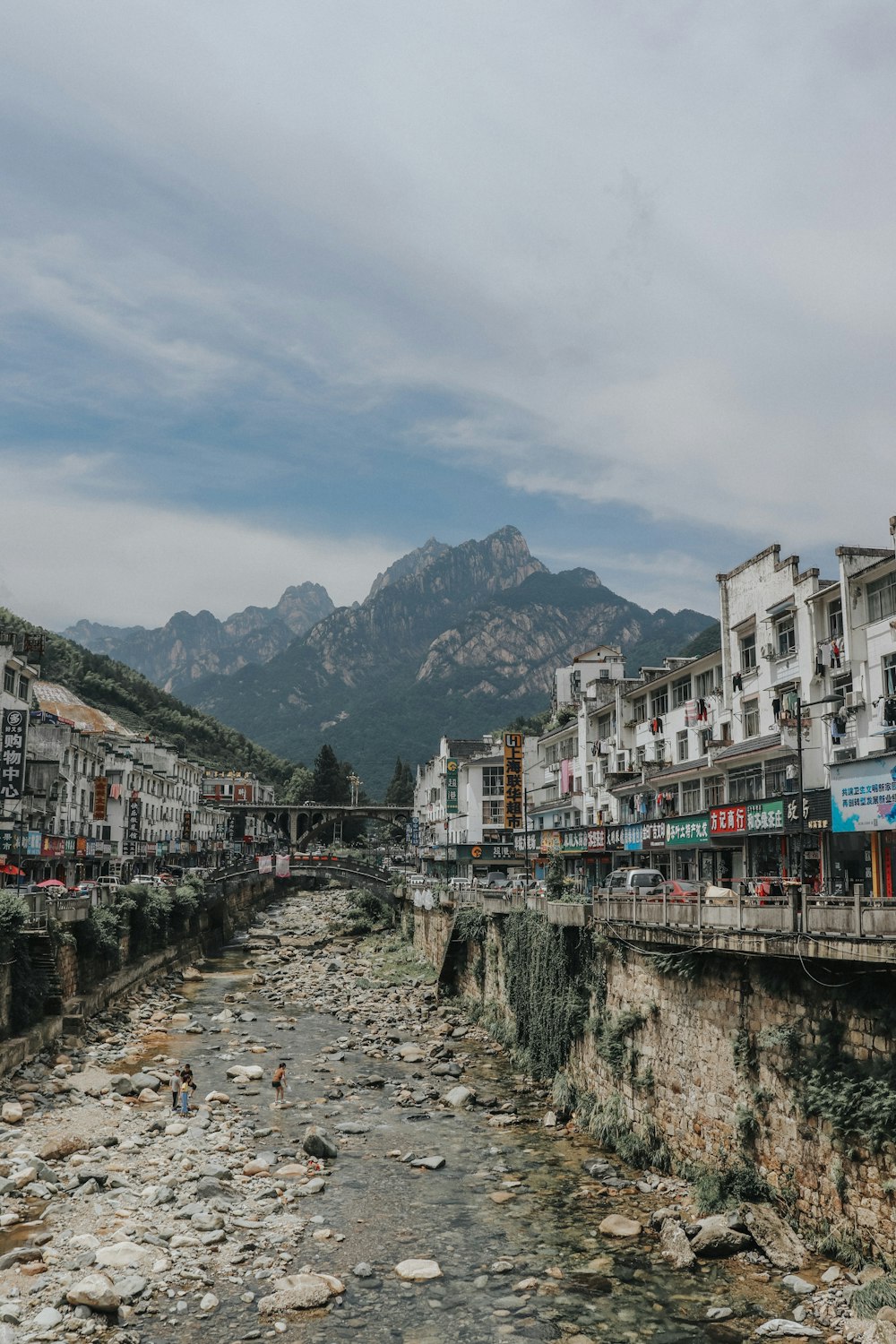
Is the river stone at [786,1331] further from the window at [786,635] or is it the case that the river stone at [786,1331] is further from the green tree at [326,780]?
the green tree at [326,780]

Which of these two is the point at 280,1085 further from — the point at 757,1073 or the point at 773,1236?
the point at 773,1236

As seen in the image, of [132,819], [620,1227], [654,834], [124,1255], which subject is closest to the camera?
[124,1255]

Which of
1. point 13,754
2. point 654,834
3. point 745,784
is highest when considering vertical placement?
point 13,754

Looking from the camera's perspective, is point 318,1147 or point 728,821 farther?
point 728,821

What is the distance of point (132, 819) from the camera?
95312 mm

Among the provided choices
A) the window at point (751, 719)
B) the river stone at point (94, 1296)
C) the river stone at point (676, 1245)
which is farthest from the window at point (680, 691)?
the river stone at point (94, 1296)

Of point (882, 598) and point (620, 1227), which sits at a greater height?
point (882, 598)

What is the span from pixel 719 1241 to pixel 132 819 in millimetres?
82741

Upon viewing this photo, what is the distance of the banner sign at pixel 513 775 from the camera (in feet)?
238

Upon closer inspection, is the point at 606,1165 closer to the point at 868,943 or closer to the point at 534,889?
the point at 868,943

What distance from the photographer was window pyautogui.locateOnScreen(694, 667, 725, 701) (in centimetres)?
5627

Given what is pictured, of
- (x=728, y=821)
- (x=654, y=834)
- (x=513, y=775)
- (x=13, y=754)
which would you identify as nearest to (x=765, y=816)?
(x=728, y=821)

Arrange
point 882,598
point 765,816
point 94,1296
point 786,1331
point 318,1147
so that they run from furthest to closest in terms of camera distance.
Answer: point 765,816 < point 882,598 < point 318,1147 < point 94,1296 < point 786,1331

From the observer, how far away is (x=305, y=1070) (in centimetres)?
4269
